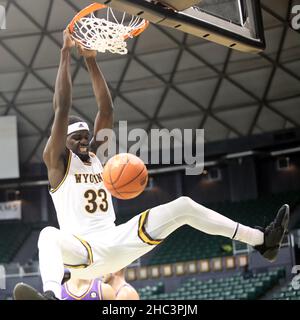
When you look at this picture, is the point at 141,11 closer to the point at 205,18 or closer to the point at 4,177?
the point at 205,18

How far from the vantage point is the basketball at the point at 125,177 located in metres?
5.67

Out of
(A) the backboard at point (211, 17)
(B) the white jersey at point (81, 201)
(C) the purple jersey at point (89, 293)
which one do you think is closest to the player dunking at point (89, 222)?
(B) the white jersey at point (81, 201)

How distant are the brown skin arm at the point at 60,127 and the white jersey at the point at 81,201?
75mm

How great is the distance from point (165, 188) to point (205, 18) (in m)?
16.5

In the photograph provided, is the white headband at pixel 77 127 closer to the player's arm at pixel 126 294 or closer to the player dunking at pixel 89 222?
the player dunking at pixel 89 222

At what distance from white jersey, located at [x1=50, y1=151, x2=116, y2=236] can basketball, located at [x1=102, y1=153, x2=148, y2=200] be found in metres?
0.27

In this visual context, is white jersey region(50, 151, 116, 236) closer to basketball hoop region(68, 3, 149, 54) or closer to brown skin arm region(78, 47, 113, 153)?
brown skin arm region(78, 47, 113, 153)

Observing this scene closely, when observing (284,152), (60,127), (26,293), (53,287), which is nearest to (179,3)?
(60,127)

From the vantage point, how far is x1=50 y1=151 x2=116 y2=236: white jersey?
5848mm

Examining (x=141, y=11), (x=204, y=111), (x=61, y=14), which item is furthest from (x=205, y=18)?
(x=204, y=111)

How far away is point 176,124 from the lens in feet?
68.9

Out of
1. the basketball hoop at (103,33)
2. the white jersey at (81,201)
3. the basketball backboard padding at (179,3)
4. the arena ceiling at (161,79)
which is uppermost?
the arena ceiling at (161,79)

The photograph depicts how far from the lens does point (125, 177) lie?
223 inches

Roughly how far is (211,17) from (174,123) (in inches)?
593
